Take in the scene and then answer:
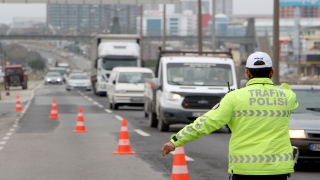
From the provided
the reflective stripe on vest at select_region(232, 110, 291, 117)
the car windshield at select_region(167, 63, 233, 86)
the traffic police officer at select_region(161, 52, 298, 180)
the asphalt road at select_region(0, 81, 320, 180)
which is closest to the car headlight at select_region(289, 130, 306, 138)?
the asphalt road at select_region(0, 81, 320, 180)

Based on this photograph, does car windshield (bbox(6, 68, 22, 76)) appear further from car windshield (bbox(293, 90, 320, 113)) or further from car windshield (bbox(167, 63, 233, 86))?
car windshield (bbox(293, 90, 320, 113))

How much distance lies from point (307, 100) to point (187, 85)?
7.96m

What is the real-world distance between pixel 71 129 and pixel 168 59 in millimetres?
3113

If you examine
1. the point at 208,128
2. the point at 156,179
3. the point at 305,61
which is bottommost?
the point at 305,61

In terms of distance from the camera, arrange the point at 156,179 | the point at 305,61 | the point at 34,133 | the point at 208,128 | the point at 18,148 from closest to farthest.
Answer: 1. the point at 208,128
2. the point at 156,179
3. the point at 18,148
4. the point at 34,133
5. the point at 305,61

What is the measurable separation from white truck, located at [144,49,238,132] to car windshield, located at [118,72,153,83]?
11769 mm

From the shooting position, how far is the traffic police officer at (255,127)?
6051mm

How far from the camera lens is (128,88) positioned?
3469 cm

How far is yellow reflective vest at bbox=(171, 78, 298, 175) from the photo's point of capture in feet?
19.8

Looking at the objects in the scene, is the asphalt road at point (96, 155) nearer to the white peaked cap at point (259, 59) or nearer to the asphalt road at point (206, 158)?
the asphalt road at point (206, 158)

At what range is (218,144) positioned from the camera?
18.4 metres

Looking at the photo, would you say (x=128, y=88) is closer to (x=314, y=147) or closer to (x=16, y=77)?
(x=314, y=147)

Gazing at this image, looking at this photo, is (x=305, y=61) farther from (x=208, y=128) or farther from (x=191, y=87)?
(x=208, y=128)

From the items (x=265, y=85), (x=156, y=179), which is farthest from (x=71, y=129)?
(x=265, y=85)
